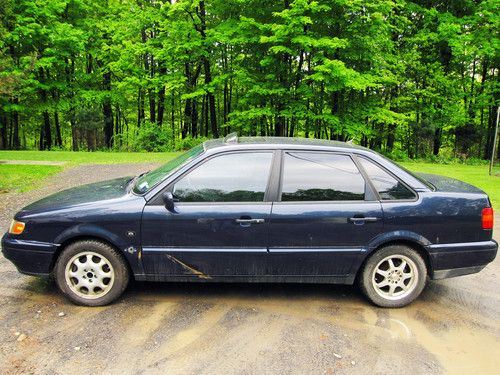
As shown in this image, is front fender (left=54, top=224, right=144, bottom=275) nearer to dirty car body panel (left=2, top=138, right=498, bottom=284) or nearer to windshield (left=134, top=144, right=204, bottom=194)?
dirty car body panel (left=2, top=138, right=498, bottom=284)

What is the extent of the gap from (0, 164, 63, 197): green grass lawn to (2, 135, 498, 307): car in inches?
265

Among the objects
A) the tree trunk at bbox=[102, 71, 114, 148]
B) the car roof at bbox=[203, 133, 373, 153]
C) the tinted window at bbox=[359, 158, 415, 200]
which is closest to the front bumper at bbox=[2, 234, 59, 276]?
the car roof at bbox=[203, 133, 373, 153]

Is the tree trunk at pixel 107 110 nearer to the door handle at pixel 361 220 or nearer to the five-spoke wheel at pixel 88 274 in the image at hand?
the five-spoke wheel at pixel 88 274

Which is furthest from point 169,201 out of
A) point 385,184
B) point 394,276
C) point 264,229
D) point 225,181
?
point 394,276

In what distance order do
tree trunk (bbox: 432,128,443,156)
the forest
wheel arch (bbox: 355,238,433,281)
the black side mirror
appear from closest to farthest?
the black side mirror, wheel arch (bbox: 355,238,433,281), the forest, tree trunk (bbox: 432,128,443,156)

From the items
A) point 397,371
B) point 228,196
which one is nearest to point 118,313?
point 228,196

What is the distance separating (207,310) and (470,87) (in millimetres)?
27789

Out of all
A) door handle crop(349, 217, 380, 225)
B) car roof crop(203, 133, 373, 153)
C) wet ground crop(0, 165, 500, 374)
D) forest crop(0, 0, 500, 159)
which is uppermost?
forest crop(0, 0, 500, 159)

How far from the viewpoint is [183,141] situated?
71.2ft

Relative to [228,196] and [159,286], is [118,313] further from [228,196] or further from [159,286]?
[228,196]

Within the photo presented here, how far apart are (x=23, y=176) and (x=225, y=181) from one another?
9.50 meters

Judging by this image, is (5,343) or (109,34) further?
(109,34)

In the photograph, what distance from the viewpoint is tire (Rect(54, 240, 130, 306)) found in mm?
3842

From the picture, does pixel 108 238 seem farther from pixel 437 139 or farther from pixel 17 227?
pixel 437 139
